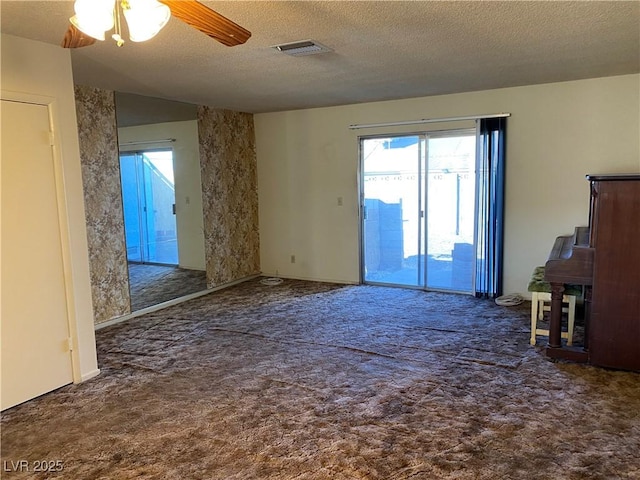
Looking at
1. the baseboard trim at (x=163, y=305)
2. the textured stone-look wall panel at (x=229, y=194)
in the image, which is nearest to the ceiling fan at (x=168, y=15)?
the baseboard trim at (x=163, y=305)

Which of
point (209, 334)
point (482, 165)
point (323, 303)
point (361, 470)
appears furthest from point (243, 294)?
point (361, 470)

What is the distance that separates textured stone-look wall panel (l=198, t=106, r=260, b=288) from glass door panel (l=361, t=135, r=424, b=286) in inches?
65.0

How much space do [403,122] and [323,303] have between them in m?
2.30

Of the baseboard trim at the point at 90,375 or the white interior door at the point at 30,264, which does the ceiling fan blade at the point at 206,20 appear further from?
the baseboard trim at the point at 90,375

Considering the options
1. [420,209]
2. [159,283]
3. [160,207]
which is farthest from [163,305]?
[420,209]

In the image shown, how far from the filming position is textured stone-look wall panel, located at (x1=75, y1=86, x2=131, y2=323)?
4.33 meters

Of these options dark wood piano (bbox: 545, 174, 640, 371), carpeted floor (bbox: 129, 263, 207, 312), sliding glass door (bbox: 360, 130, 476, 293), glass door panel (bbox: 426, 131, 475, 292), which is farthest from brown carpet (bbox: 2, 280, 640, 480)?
sliding glass door (bbox: 360, 130, 476, 293)

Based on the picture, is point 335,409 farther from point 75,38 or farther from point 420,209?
point 420,209

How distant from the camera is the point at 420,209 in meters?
5.50

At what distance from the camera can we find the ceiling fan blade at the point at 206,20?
181cm

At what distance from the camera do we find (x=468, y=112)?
16.6 feet

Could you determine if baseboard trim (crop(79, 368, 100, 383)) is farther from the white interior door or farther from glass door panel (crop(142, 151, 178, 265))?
glass door panel (crop(142, 151, 178, 265))

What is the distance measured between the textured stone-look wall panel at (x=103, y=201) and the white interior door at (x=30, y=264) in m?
1.35

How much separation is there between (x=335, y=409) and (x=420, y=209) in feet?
10.6
